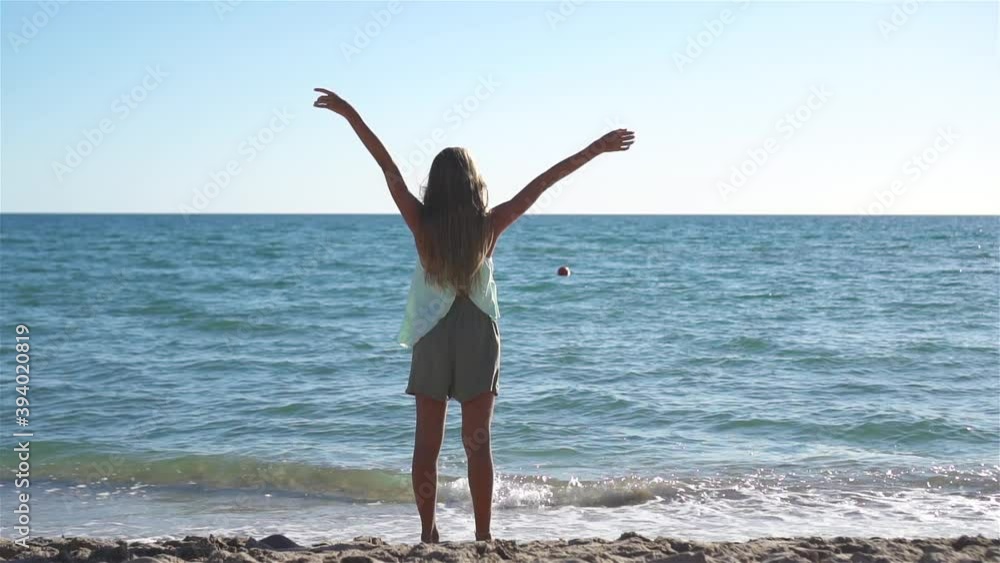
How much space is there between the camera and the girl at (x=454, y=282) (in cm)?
387

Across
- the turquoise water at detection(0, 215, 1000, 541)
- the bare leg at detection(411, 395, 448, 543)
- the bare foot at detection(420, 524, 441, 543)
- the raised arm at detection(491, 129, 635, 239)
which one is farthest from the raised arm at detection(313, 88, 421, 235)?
the turquoise water at detection(0, 215, 1000, 541)

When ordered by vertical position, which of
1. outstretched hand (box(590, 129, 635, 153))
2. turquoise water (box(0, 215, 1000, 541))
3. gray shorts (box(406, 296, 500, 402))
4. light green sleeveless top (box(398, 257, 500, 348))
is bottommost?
turquoise water (box(0, 215, 1000, 541))

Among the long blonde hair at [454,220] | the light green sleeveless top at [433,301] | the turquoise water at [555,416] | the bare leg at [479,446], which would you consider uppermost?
the long blonde hair at [454,220]

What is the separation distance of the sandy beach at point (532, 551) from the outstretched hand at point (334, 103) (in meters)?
1.87

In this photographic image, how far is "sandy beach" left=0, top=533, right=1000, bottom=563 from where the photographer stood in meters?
4.12

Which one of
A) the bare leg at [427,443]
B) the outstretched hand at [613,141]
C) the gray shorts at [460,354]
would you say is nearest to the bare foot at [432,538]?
the bare leg at [427,443]

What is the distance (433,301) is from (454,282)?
128 millimetres

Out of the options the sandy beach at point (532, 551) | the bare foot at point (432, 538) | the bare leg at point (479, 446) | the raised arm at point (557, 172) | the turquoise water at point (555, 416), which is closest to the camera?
the raised arm at point (557, 172)

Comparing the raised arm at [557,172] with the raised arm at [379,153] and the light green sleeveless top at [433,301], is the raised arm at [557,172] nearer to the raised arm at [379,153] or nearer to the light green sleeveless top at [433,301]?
the light green sleeveless top at [433,301]

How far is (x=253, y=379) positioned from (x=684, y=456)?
532 centimetres

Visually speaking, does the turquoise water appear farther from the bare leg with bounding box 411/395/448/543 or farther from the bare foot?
the bare leg with bounding box 411/395/448/543

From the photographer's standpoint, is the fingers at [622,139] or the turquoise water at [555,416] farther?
the turquoise water at [555,416]

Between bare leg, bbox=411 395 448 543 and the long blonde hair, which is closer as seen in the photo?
the long blonde hair

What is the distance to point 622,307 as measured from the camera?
17.7 m
